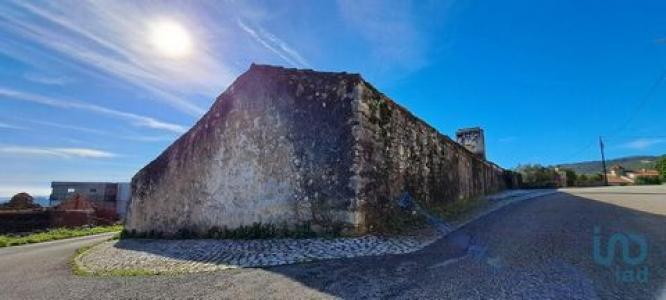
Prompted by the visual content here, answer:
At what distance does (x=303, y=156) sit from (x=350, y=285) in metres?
4.11

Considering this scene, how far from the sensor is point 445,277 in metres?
4.67

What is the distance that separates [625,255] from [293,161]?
5876 millimetres

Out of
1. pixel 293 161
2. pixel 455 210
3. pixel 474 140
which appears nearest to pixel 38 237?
pixel 293 161

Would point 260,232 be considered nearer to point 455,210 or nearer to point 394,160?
point 394,160

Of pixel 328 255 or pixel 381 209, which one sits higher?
pixel 381 209

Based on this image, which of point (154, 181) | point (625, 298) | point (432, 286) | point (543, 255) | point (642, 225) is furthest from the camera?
point (154, 181)

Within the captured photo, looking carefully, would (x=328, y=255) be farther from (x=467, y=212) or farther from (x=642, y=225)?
(x=467, y=212)

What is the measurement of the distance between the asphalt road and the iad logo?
35 millimetres

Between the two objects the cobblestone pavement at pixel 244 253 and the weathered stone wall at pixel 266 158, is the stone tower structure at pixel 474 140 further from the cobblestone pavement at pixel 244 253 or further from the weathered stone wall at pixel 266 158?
the weathered stone wall at pixel 266 158

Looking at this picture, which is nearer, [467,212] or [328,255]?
[328,255]

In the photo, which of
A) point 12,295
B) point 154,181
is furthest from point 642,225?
point 154,181

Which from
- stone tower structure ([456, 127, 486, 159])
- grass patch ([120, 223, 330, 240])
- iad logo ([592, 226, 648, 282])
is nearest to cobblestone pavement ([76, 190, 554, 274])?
grass patch ([120, 223, 330, 240])

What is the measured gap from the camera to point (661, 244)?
5836mm

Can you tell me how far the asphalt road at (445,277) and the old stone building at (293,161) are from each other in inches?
81.0
